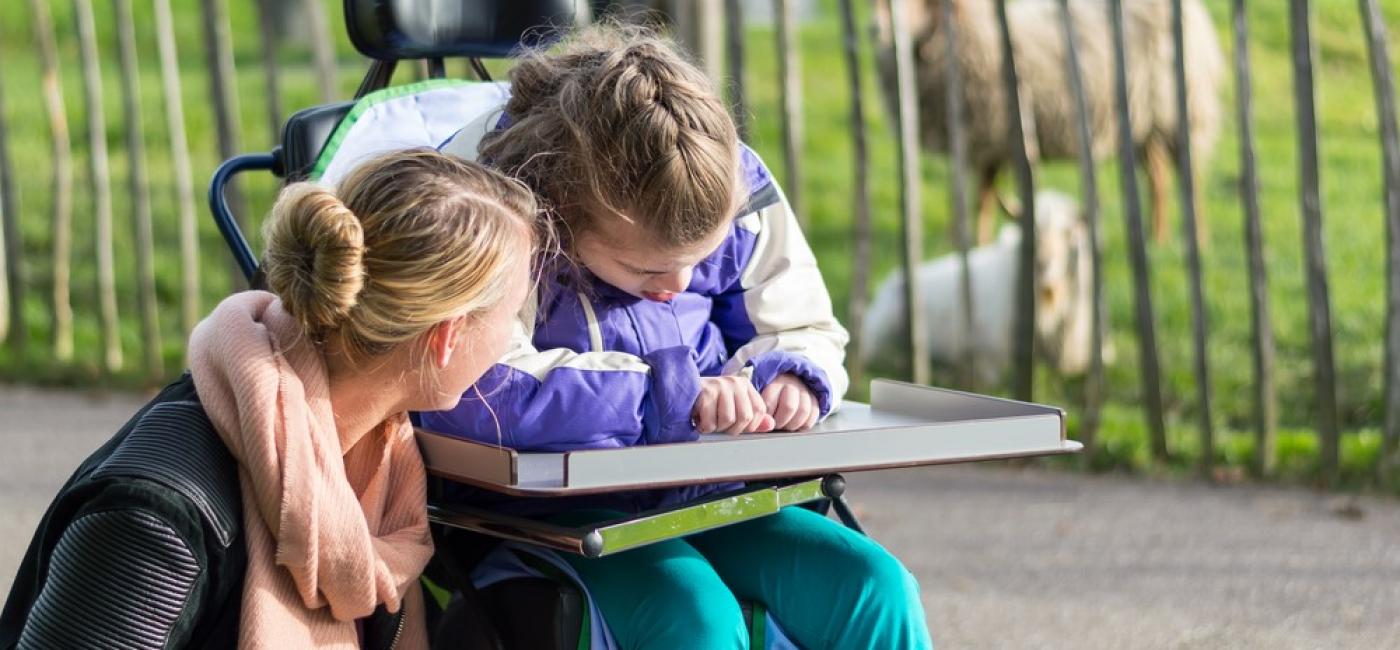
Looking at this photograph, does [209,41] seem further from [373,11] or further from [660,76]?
[660,76]

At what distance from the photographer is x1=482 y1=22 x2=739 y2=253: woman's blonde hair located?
7.33 ft

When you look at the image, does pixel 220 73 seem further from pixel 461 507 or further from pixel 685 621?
pixel 685 621

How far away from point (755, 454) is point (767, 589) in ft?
1.27

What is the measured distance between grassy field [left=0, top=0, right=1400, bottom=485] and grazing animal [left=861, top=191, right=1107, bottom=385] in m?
0.15

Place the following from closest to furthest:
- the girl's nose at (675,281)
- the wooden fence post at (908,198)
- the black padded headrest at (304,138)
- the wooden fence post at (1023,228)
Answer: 1. the girl's nose at (675,281)
2. the black padded headrest at (304,138)
3. the wooden fence post at (1023,228)
4. the wooden fence post at (908,198)

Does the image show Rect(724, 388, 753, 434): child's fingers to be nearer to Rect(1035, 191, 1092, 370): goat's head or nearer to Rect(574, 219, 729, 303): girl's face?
Rect(574, 219, 729, 303): girl's face

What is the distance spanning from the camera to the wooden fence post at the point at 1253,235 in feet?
14.4

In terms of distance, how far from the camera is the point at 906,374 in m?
5.32

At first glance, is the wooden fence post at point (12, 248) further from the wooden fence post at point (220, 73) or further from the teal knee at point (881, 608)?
the teal knee at point (881, 608)

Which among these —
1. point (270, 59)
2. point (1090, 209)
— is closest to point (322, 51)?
point (270, 59)

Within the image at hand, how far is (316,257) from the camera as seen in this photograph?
6.26 ft


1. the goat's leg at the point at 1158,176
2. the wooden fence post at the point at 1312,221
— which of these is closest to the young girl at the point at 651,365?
the wooden fence post at the point at 1312,221

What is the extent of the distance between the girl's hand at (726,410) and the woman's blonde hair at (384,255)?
0.35 metres

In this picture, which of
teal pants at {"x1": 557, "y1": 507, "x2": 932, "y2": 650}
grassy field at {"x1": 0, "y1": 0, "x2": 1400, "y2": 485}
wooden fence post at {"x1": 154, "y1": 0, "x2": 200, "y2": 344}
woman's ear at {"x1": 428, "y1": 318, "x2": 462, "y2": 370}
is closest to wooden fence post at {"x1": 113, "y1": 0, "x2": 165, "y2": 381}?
wooden fence post at {"x1": 154, "y1": 0, "x2": 200, "y2": 344}
